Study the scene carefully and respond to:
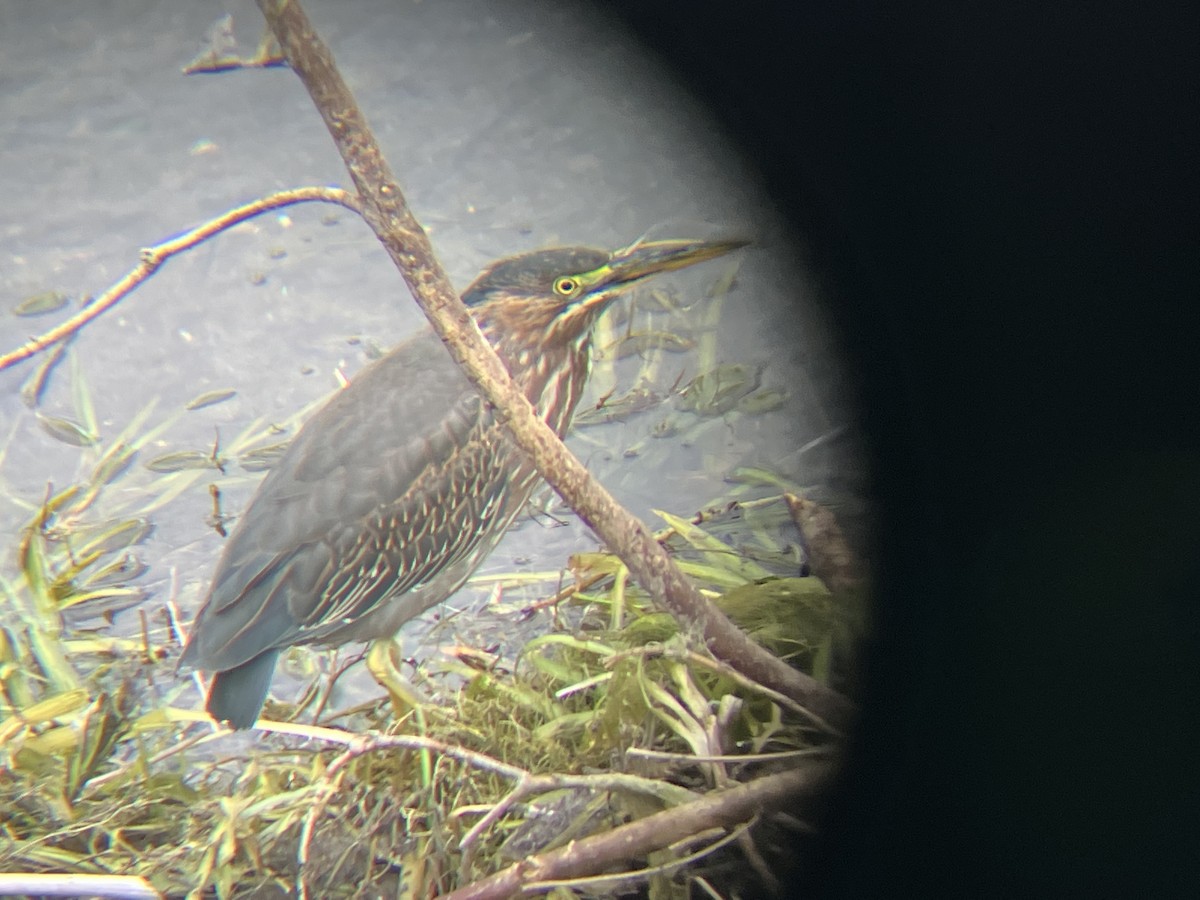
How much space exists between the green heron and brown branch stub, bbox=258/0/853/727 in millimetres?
95

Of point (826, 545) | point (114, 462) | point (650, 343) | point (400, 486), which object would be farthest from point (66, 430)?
point (826, 545)

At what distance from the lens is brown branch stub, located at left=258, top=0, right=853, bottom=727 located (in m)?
0.64

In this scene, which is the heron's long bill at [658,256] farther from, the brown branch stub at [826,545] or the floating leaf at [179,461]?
the floating leaf at [179,461]

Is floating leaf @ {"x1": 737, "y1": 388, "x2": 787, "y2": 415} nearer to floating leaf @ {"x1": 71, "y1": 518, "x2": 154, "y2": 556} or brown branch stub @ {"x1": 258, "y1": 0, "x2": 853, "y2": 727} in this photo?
brown branch stub @ {"x1": 258, "y1": 0, "x2": 853, "y2": 727}

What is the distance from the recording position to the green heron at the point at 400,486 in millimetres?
753

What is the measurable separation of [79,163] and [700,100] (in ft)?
1.43

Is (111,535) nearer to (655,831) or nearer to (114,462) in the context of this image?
(114,462)

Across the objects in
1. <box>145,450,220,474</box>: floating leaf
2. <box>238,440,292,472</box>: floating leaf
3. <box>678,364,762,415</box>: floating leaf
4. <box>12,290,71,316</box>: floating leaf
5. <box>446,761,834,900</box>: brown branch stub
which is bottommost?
<box>446,761,834,900</box>: brown branch stub

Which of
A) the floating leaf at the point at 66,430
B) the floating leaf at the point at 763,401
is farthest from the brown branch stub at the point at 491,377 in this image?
the floating leaf at the point at 66,430

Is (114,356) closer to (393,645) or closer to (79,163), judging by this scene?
(79,163)

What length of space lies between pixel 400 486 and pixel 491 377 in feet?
0.74

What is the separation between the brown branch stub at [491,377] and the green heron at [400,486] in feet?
0.31

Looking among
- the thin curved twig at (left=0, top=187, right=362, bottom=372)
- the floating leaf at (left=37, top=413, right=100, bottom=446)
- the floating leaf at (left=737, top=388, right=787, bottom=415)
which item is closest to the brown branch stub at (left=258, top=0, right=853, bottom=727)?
the thin curved twig at (left=0, top=187, right=362, bottom=372)

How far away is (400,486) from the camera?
87 centimetres
